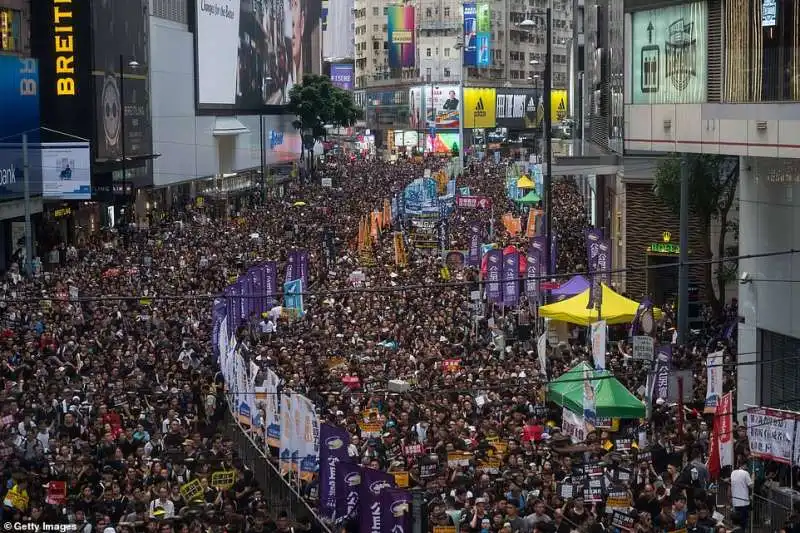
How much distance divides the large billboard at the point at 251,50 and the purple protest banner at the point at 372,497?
60.2 metres

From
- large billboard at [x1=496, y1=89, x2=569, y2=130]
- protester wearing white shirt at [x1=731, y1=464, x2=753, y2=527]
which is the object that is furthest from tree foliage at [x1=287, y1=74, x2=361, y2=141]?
protester wearing white shirt at [x1=731, y1=464, x2=753, y2=527]

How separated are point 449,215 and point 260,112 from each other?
35789 millimetres

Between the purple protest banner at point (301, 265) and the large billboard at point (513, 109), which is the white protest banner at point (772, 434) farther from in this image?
the large billboard at point (513, 109)

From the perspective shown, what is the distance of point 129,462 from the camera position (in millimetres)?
17234

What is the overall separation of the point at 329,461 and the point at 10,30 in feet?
116

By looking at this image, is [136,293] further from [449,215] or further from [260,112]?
[260,112]

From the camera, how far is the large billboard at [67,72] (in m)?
49.7

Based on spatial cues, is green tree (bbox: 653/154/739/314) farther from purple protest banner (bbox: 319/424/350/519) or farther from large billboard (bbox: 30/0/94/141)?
large billboard (bbox: 30/0/94/141)

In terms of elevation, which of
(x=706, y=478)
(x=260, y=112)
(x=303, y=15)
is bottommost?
(x=706, y=478)

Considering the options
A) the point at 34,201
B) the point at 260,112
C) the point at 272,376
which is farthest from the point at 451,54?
the point at 272,376

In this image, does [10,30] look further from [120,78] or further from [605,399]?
[605,399]

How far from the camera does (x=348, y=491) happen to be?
14.7 meters

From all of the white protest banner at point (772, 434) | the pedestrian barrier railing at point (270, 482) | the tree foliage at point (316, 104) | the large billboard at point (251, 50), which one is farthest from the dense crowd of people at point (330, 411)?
the tree foliage at point (316, 104)

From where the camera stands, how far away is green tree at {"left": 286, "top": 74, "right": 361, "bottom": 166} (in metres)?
95.5
